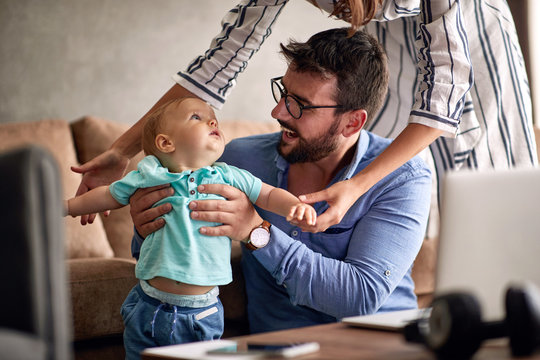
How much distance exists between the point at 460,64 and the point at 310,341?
957mm

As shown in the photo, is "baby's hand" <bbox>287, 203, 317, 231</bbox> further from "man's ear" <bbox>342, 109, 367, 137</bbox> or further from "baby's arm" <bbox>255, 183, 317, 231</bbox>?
"man's ear" <bbox>342, 109, 367, 137</bbox>

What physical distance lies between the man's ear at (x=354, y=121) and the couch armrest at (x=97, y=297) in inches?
28.9

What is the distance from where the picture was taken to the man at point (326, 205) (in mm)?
1581

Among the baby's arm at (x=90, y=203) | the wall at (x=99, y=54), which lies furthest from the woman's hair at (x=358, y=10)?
the wall at (x=99, y=54)

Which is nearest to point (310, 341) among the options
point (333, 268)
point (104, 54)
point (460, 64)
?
point (333, 268)

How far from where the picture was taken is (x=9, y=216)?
59cm

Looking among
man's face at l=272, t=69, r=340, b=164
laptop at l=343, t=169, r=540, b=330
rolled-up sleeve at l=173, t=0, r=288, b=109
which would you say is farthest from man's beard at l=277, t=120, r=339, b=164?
laptop at l=343, t=169, r=540, b=330

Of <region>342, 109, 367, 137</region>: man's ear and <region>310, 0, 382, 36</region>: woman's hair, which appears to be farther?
<region>342, 109, 367, 137</region>: man's ear

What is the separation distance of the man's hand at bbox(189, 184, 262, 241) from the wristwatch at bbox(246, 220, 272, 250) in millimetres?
17

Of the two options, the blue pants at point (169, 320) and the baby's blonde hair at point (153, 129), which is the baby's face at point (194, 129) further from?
the blue pants at point (169, 320)

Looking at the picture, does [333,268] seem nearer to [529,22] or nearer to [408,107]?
[408,107]

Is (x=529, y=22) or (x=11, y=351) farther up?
(x=529, y=22)

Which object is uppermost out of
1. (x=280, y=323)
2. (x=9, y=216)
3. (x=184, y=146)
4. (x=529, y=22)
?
(x=529, y=22)

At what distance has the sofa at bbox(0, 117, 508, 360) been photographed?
5.99 feet
